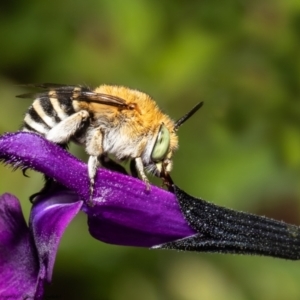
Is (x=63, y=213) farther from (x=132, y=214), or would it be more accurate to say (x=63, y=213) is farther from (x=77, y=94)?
(x=77, y=94)

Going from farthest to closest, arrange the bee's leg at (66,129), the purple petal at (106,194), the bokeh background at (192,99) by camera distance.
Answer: the bokeh background at (192,99)
the bee's leg at (66,129)
the purple petal at (106,194)

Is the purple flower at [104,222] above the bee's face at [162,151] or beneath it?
beneath

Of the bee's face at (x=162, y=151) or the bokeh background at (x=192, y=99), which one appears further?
the bokeh background at (x=192, y=99)

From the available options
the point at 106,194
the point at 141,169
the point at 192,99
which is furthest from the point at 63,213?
the point at 192,99

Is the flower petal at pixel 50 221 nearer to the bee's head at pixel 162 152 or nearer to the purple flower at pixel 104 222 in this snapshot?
the purple flower at pixel 104 222

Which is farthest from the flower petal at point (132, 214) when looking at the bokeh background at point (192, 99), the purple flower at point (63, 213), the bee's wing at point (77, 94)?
the bokeh background at point (192, 99)

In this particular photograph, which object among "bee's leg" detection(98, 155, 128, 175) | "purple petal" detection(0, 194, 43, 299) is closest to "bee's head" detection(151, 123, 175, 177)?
"bee's leg" detection(98, 155, 128, 175)

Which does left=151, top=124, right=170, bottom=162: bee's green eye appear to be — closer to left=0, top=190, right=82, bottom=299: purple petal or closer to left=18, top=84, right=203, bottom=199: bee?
left=18, top=84, right=203, bottom=199: bee
